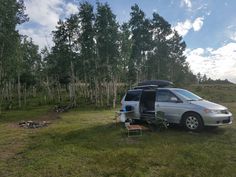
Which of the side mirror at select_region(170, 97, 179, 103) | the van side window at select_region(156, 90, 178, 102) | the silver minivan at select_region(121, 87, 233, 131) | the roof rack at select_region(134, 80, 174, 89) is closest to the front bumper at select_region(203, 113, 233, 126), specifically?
the silver minivan at select_region(121, 87, 233, 131)

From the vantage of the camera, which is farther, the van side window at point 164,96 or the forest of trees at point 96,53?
the forest of trees at point 96,53

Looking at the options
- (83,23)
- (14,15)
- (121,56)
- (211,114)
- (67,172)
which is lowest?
(67,172)

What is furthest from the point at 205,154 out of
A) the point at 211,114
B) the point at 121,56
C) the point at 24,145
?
the point at 121,56

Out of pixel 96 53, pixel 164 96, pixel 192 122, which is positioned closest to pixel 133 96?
pixel 164 96

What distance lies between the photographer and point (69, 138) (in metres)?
8.98

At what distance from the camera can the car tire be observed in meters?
8.84

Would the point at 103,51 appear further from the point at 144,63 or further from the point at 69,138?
the point at 69,138

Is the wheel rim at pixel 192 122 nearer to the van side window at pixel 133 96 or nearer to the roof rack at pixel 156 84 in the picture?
the roof rack at pixel 156 84

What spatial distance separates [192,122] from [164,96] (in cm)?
168

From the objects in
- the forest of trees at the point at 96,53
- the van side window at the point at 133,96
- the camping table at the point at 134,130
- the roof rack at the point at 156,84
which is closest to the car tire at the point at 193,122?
the camping table at the point at 134,130

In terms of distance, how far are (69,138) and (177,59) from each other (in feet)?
124

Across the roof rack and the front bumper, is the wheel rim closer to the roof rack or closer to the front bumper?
the front bumper

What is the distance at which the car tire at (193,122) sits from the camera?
8.84m

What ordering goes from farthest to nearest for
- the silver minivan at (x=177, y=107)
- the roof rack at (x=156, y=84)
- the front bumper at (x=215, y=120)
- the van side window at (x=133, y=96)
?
the van side window at (x=133, y=96) < the roof rack at (x=156, y=84) < the silver minivan at (x=177, y=107) < the front bumper at (x=215, y=120)
